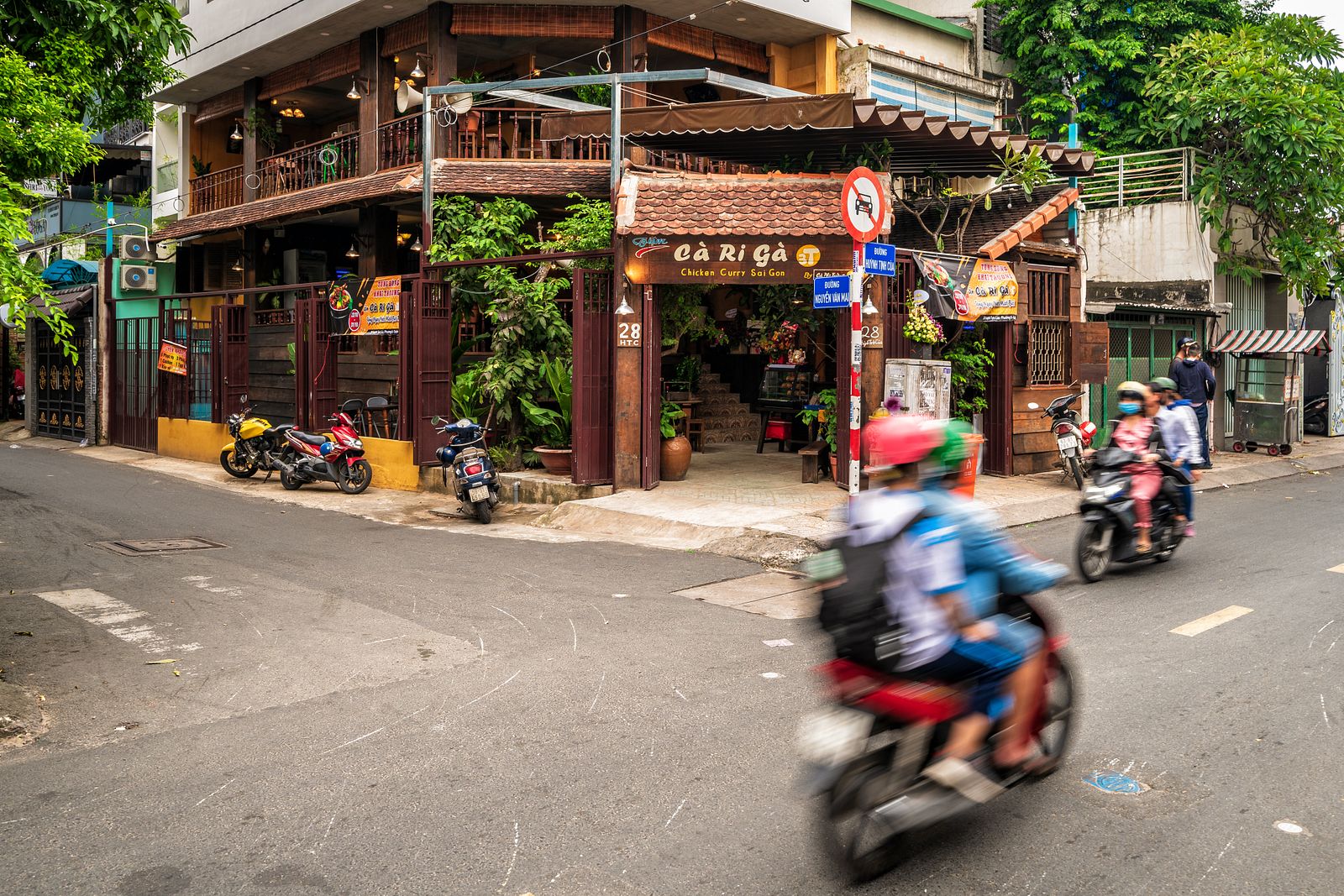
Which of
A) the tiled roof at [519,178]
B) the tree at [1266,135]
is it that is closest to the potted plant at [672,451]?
the tiled roof at [519,178]

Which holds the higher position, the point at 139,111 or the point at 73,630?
the point at 139,111

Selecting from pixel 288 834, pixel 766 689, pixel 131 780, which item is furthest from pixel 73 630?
pixel 766 689

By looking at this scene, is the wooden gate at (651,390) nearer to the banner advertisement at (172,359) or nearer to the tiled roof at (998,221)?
the tiled roof at (998,221)

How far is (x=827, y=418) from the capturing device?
46.4 feet

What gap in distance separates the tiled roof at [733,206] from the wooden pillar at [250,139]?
13.1m

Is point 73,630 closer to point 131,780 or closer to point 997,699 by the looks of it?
point 131,780

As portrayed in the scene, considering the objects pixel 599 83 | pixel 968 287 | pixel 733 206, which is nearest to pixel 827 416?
pixel 968 287

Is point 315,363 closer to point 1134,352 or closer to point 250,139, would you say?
point 250,139

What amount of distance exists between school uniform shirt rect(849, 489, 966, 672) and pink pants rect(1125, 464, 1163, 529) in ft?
18.4

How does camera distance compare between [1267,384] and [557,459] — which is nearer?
[557,459]

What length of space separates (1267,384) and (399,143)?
16.5 m

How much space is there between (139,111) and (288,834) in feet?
31.0

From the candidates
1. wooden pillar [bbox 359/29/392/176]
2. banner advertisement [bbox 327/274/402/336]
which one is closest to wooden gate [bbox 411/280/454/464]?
banner advertisement [bbox 327/274/402/336]

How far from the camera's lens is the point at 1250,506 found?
1309 centimetres
